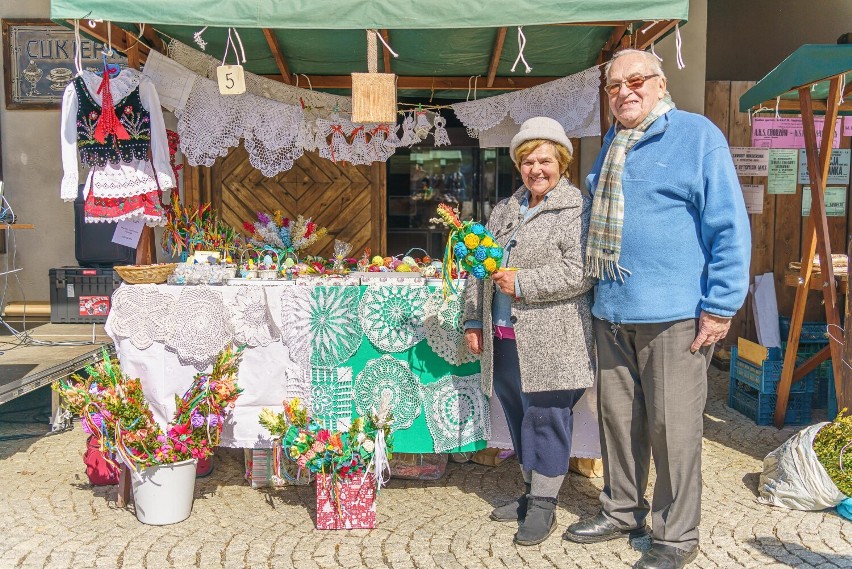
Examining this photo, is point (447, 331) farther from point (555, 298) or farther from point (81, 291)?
point (81, 291)

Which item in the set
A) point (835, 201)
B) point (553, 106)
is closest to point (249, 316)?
point (553, 106)

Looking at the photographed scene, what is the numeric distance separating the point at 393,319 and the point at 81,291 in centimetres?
384

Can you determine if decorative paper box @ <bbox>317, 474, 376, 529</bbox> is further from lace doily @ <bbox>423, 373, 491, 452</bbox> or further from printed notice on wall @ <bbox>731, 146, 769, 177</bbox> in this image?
printed notice on wall @ <bbox>731, 146, 769, 177</bbox>

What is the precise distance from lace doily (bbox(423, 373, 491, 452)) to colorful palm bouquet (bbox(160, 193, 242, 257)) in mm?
1753

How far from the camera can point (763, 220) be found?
21.0 ft

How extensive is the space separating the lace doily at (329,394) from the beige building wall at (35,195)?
14.5 feet

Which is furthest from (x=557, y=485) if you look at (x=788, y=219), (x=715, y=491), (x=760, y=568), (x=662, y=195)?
(x=788, y=219)

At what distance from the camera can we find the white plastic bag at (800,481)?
11.2 ft

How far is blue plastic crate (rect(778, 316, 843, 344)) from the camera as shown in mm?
4984

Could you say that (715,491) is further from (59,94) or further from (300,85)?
(59,94)

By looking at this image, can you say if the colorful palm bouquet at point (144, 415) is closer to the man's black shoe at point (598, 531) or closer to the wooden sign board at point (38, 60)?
the man's black shoe at point (598, 531)

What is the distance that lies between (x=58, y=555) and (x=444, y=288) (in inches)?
81.1

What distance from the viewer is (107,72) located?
3.81 meters

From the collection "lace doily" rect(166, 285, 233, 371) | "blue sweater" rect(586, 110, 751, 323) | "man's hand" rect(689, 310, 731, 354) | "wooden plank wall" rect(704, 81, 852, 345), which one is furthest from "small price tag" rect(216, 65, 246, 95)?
"wooden plank wall" rect(704, 81, 852, 345)
